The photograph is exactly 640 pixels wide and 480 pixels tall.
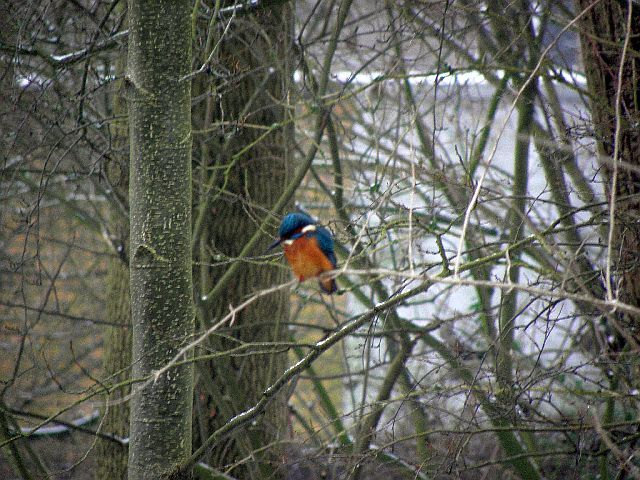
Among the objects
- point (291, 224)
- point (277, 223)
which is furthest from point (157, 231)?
point (277, 223)

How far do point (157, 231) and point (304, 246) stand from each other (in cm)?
64

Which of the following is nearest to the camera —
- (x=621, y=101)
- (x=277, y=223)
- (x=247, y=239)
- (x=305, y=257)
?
(x=305, y=257)

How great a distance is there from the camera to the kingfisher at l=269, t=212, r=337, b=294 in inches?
124

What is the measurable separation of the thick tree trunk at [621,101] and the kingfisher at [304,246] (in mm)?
1390

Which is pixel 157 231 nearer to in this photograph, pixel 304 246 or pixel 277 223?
pixel 304 246

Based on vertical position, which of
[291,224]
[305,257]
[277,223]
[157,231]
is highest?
[277,223]

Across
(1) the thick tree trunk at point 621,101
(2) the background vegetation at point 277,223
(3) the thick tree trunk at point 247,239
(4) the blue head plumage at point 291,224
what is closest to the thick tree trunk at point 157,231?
(2) the background vegetation at point 277,223

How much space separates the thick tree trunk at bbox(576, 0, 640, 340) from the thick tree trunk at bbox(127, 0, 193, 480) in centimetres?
195

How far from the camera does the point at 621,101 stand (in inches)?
141

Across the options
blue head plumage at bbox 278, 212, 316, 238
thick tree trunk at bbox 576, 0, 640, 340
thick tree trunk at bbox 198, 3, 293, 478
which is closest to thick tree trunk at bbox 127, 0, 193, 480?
blue head plumage at bbox 278, 212, 316, 238

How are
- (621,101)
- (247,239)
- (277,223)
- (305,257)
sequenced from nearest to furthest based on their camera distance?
(305,257) < (621,101) < (277,223) < (247,239)

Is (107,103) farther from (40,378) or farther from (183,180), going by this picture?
(40,378)

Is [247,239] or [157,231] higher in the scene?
[247,239]

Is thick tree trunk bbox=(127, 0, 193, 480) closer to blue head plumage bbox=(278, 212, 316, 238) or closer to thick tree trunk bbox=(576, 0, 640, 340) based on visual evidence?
blue head plumage bbox=(278, 212, 316, 238)
